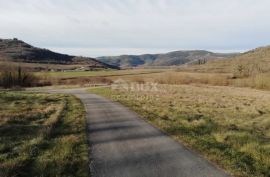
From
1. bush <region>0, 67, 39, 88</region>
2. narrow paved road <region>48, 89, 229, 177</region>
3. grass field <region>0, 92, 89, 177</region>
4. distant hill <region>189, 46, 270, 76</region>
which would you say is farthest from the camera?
distant hill <region>189, 46, 270, 76</region>

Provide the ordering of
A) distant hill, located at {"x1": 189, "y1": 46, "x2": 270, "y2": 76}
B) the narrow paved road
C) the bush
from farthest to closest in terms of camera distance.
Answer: distant hill, located at {"x1": 189, "y1": 46, "x2": 270, "y2": 76}, the bush, the narrow paved road

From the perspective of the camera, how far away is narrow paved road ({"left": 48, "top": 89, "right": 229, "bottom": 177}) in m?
6.80

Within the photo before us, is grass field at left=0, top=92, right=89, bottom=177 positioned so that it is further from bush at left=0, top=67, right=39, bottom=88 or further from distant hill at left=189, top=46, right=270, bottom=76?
distant hill at left=189, top=46, right=270, bottom=76

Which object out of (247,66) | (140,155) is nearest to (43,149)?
(140,155)

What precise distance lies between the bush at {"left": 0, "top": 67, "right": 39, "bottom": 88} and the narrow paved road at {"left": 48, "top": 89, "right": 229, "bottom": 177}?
5019 centimetres

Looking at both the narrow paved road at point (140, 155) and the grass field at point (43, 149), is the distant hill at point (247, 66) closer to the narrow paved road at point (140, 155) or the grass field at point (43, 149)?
the narrow paved road at point (140, 155)

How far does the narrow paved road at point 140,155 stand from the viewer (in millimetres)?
6797

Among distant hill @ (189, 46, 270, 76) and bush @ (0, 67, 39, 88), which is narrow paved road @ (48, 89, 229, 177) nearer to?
bush @ (0, 67, 39, 88)

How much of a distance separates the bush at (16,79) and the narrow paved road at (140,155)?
50194mm

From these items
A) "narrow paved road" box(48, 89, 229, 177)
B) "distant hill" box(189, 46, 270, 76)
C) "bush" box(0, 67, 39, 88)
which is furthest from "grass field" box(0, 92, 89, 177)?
"distant hill" box(189, 46, 270, 76)

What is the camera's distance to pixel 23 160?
7656mm

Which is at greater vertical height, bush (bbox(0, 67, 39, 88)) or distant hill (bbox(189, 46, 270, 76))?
distant hill (bbox(189, 46, 270, 76))

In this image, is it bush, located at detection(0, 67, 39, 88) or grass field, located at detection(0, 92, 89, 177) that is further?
bush, located at detection(0, 67, 39, 88)

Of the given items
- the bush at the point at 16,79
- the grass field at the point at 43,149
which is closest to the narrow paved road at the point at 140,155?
the grass field at the point at 43,149
